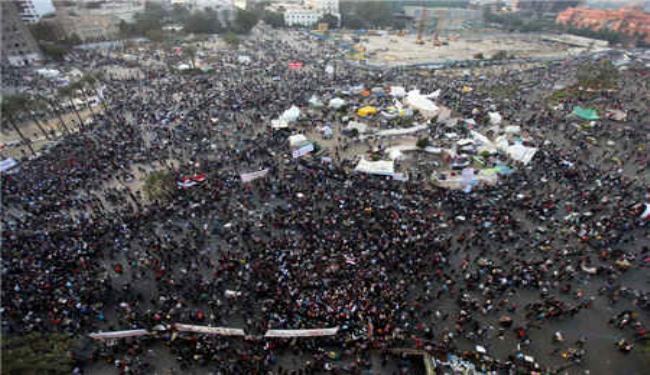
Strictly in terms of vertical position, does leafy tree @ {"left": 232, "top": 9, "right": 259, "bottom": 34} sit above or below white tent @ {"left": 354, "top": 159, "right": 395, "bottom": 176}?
above

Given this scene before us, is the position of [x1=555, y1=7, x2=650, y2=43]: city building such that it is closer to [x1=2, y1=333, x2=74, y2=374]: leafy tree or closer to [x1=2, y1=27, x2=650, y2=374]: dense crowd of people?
[x1=2, y1=27, x2=650, y2=374]: dense crowd of people

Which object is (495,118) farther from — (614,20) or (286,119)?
(614,20)

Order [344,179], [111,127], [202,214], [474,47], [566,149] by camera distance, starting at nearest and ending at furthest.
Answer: [202,214] < [344,179] < [566,149] < [111,127] < [474,47]

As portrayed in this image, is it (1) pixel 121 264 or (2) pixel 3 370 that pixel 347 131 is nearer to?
(1) pixel 121 264

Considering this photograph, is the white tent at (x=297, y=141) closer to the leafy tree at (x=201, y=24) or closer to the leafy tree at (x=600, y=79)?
the leafy tree at (x=600, y=79)

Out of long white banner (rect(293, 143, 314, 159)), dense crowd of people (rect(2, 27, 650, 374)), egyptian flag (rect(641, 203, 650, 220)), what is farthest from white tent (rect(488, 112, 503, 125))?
long white banner (rect(293, 143, 314, 159))

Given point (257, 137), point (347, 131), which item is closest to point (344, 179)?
point (347, 131)
